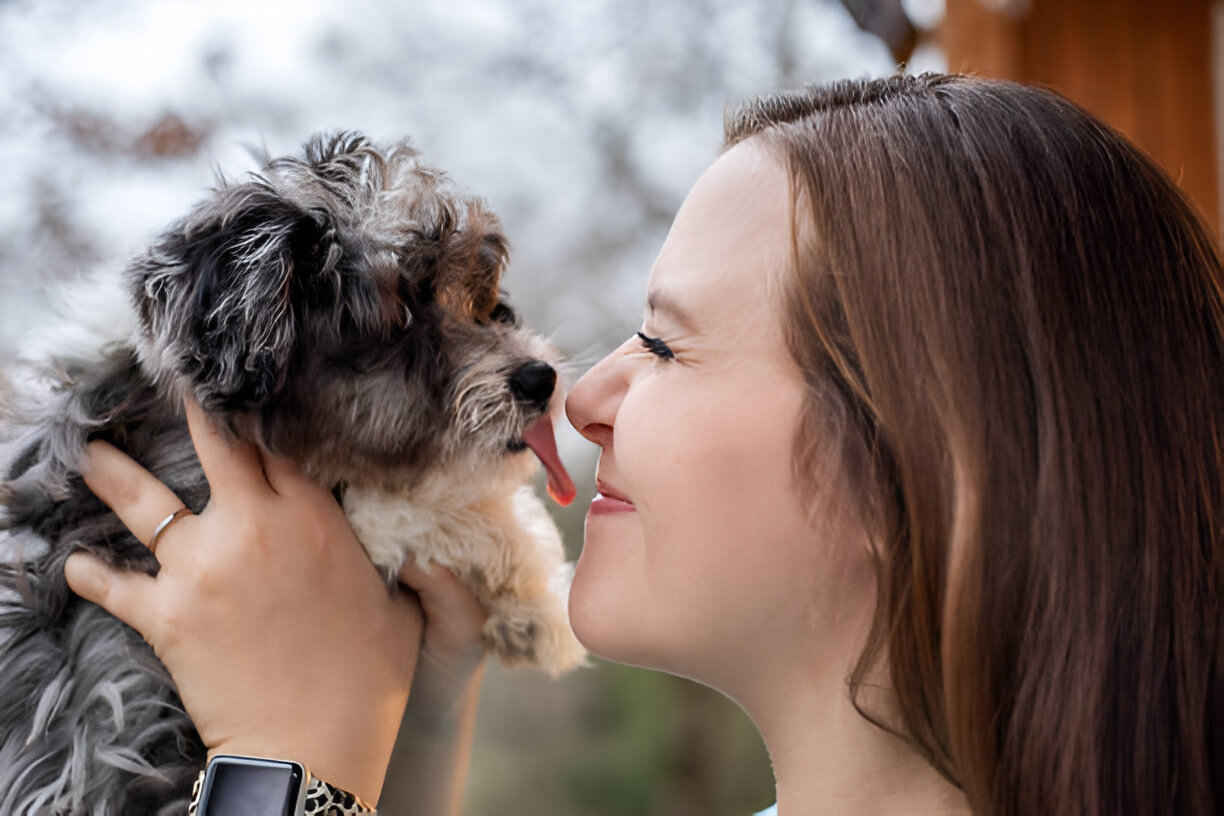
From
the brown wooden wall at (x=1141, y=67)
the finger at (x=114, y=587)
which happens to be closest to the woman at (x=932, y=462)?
the finger at (x=114, y=587)

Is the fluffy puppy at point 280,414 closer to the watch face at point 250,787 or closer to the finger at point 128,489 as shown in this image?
the finger at point 128,489

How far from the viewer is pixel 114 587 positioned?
1.23m

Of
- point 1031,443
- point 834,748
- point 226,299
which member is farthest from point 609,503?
point 226,299

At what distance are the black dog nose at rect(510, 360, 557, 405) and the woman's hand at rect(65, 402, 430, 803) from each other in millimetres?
313

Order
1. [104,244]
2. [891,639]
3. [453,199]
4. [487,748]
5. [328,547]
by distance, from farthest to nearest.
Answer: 1. [487,748]
2. [104,244]
3. [453,199]
4. [328,547]
5. [891,639]

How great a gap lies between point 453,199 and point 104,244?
73 cm

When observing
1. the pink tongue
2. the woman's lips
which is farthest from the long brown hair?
the pink tongue

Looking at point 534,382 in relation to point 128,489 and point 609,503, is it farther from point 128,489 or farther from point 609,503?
point 128,489

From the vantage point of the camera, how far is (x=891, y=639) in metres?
0.87

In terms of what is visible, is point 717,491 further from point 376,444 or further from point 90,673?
point 90,673

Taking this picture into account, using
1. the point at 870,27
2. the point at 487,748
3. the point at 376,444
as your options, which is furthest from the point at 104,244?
the point at 487,748

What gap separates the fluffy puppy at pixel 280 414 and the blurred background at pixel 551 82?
71 centimetres

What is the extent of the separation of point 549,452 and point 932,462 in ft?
2.43

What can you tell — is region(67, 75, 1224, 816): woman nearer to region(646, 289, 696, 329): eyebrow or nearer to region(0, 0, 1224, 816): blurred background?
region(646, 289, 696, 329): eyebrow
